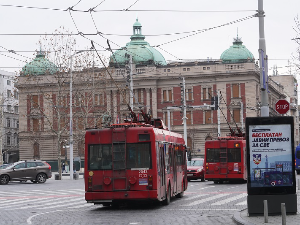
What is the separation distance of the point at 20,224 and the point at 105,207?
5872 millimetres

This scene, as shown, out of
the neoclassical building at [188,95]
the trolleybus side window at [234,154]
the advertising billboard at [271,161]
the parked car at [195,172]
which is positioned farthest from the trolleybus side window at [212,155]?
the neoclassical building at [188,95]

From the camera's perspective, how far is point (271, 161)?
1747 cm

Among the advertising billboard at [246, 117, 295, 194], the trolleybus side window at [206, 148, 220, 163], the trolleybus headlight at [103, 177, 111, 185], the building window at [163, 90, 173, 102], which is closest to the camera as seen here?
the advertising billboard at [246, 117, 295, 194]

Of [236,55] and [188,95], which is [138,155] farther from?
[236,55]

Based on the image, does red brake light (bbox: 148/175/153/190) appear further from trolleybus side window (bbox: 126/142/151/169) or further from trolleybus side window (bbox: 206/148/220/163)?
trolleybus side window (bbox: 206/148/220/163)

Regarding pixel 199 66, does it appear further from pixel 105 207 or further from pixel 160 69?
pixel 105 207

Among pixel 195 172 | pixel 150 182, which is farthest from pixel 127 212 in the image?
pixel 195 172

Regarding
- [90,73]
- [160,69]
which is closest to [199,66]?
[160,69]

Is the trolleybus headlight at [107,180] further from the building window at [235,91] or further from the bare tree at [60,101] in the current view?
the building window at [235,91]

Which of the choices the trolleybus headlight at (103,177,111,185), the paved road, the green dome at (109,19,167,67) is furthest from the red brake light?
the green dome at (109,19,167,67)

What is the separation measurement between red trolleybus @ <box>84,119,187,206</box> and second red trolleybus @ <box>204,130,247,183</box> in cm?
1637

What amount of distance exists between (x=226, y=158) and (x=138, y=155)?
677 inches

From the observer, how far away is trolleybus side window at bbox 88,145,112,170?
69.6 feet

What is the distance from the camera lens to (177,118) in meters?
97.5
